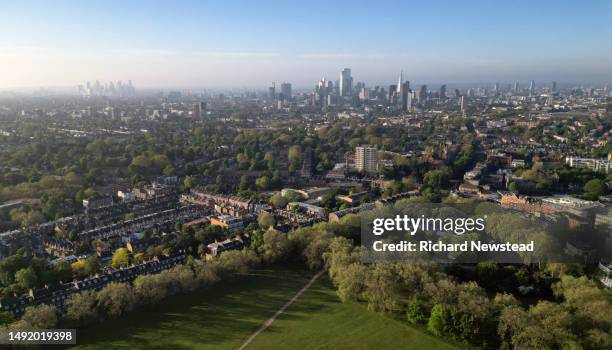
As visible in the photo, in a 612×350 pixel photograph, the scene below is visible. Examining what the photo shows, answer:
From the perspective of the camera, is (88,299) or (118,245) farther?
(118,245)

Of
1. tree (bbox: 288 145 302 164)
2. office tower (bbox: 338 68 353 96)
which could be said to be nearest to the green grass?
tree (bbox: 288 145 302 164)

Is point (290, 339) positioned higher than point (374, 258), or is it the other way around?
point (374, 258)

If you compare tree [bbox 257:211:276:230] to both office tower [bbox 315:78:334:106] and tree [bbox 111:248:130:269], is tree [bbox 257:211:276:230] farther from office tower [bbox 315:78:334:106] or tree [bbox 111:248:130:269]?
office tower [bbox 315:78:334:106]

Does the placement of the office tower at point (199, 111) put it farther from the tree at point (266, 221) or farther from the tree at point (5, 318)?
the tree at point (5, 318)

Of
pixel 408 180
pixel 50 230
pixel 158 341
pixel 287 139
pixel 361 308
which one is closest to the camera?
pixel 158 341

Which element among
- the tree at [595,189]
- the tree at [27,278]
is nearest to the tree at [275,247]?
the tree at [27,278]

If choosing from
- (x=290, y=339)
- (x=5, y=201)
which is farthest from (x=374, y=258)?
(x=5, y=201)

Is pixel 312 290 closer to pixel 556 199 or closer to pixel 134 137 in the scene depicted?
pixel 556 199
